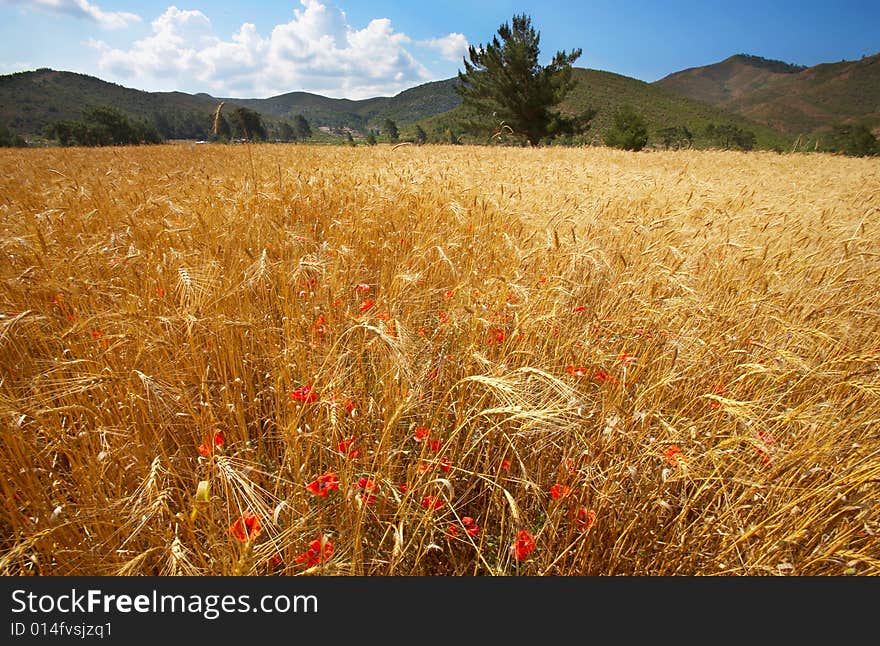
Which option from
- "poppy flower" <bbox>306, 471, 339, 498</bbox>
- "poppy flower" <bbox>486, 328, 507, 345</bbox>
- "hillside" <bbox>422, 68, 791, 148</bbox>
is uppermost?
"hillside" <bbox>422, 68, 791, 148</bbox>

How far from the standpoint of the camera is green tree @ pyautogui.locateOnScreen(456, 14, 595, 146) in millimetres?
21828

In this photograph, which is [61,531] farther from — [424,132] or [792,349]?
[424,132]

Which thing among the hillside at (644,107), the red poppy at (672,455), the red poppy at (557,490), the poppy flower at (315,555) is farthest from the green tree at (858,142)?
the poppy flower at (315,555)

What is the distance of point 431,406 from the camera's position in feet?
4.97

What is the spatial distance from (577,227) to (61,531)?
350cm

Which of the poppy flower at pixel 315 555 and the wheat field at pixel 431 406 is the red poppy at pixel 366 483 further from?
the poppy flower at pixel 315 555

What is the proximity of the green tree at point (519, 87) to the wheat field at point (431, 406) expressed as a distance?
2215cm

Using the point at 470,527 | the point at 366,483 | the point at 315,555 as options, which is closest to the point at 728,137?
the point at 470,527

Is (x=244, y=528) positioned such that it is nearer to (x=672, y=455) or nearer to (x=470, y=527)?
(x=470, y=527)

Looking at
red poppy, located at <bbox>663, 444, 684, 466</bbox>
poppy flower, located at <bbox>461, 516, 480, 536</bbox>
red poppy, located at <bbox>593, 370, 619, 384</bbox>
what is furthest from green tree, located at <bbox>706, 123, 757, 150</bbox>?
poppy flower, located at <bbox>461, 516, 480, 536</bbox>

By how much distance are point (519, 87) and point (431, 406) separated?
25.5m

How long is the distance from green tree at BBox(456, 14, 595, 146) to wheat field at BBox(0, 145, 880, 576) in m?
22.1

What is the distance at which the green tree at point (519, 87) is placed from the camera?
21.8 metres

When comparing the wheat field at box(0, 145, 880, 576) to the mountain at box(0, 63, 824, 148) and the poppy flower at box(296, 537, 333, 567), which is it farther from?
the mountain at box(0, 63, 824, 148)
